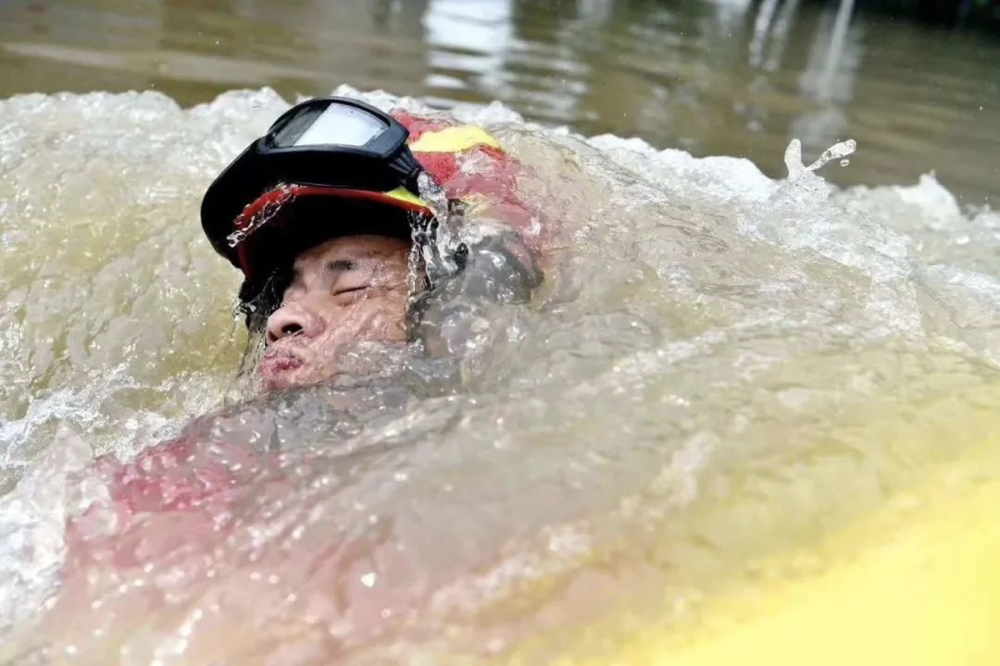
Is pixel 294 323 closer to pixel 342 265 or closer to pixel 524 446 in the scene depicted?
pixel 342 265

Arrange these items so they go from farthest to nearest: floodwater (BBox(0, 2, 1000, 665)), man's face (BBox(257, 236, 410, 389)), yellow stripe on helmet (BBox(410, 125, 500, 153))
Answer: yellow stripe on helmet (BBox(410, 125, 500, 153)) < man's face (BBox(257, 236, 410, 389)) < floodwater (BBox(0, 2, 1000, 665))

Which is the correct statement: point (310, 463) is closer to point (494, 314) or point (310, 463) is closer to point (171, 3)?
point (494, 314)

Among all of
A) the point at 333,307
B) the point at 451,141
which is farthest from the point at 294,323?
the point at 451,141

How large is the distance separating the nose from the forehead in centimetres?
14

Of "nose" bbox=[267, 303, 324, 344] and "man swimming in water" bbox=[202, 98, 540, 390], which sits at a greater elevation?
"man swimming in water" bbox=[202, 98, 540, 390]

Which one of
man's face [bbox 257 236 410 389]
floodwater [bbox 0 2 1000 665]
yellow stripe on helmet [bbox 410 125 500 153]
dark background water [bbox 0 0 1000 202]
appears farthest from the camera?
dark background water [bbox 0 0 1000 202]

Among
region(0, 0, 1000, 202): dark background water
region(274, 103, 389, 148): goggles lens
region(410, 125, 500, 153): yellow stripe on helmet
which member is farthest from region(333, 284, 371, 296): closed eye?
region(0, 0, 1000, 202): dark background water

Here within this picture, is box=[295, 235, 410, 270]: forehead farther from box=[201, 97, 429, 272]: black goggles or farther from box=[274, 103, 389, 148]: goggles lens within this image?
box=[274, 103, 389, 148]: goggles lens

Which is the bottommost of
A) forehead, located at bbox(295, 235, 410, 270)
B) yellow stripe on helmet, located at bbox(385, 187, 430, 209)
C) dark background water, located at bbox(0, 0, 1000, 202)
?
dark background water, located at bbox(0, 0, 1000, 202)

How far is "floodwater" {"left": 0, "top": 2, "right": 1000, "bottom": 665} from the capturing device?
1.13 meters

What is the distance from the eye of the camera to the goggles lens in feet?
6.46

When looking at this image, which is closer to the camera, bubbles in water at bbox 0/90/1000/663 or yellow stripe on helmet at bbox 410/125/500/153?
bubbles in water at bbox 0/90/1000/663

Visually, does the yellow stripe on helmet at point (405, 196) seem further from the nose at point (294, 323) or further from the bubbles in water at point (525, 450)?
the nose at point (294, 323)

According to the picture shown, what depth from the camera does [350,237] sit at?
2.05m
